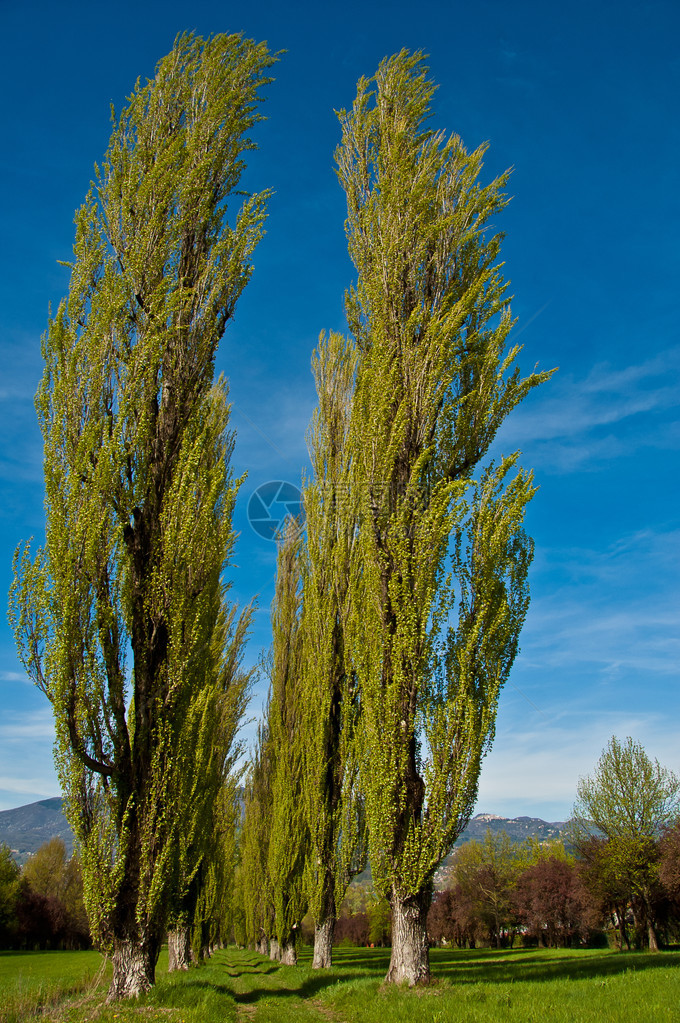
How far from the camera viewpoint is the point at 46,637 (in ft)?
26.1

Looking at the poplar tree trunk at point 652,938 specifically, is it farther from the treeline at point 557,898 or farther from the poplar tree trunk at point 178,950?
the poplar tree trunk at point 178,950

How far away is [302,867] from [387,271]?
53.9 ft

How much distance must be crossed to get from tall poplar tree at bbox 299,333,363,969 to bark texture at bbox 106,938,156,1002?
600 centimetres

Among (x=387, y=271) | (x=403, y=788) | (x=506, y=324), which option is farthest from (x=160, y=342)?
(x=403, y=788)

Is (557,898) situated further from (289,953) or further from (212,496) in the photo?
(212,496)

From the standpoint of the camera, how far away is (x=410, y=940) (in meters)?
8.29

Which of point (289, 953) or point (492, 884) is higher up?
point (289, 953)

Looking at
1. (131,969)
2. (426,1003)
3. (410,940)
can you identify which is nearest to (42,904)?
(131,969)

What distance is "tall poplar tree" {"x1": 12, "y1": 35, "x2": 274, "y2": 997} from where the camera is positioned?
796 cm

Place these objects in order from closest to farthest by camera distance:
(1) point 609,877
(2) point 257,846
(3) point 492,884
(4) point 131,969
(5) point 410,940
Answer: (4) point 131,969
(5) point 410,940
(2) point 257,846
(1) point 609,877
(3) point 492,884

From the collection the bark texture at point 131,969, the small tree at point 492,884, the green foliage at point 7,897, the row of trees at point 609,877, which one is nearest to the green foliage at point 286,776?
the bark texture at point 131,969

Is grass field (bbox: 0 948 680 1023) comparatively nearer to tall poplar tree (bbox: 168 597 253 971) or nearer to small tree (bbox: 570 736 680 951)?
tall poplar tree (bbox: 168 597 253 971)

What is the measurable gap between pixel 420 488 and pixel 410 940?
6859mm

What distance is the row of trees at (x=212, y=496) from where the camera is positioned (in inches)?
322
